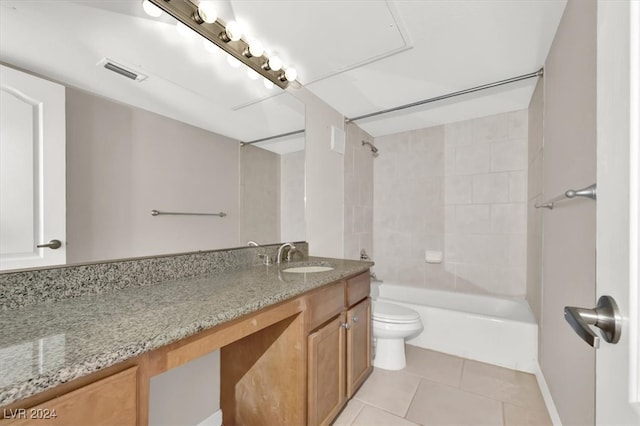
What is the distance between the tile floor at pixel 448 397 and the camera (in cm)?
146

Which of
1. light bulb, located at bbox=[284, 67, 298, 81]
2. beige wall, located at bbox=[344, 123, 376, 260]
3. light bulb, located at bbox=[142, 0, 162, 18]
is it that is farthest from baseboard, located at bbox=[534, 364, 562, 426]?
light bulb, located at bbox=[142, 0, 162, 18]

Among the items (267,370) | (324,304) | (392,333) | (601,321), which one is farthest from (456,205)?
(601,321)

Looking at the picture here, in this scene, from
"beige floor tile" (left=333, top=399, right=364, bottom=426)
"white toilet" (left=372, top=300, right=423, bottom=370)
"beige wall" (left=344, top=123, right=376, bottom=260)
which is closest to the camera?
"beige floor tile" (left=333, top=399, right=364, bottom=426)

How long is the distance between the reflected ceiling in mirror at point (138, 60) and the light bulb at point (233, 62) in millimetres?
19

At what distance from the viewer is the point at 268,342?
4.10 ft

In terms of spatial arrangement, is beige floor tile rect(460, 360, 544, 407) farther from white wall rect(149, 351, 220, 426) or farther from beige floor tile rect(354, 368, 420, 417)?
white wall rect(149, 351, 220, 426)

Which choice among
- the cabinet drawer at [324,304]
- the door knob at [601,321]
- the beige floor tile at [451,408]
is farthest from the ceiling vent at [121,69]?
the beige floor tile at [451,408]

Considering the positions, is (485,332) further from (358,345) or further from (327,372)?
(327,372)

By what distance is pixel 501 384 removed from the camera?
5.74 feet

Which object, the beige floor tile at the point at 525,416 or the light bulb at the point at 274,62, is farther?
the light bulb at the point at 274,62

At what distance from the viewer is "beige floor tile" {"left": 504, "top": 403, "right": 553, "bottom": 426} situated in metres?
1.42

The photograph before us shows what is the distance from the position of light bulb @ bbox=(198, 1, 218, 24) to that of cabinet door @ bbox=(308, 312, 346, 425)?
5.18 feet

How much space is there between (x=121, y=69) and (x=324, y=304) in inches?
54.8

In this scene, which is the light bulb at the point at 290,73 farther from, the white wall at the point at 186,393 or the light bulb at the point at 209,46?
the white wall at the point at 186,393
